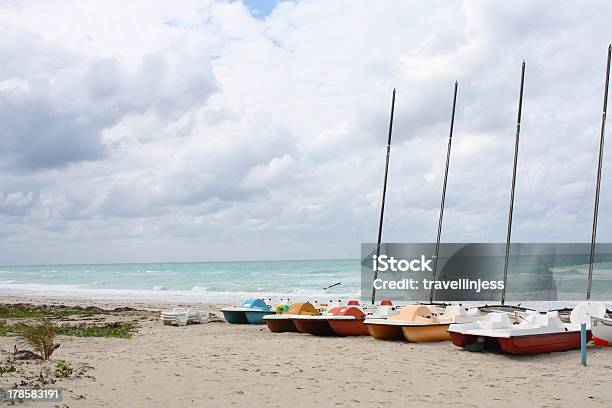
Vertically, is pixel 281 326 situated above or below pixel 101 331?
above

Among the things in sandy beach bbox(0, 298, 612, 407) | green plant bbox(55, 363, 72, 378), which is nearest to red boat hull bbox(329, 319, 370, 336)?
sandy beach bbox(0, 298, 612, 407)

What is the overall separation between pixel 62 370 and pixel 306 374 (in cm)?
425

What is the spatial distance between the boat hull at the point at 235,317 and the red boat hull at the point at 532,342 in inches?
367

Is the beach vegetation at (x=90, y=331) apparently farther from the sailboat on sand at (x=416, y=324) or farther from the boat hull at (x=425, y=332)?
the boat hull at (x=425, y=332)

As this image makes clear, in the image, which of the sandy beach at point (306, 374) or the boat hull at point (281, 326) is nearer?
the sandy beach at point (306, 374)

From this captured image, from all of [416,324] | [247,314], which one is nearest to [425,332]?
[416,324]

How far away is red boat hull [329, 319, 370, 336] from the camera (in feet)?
60.1

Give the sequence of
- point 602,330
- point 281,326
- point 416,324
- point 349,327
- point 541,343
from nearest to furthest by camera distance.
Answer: point 541,343
point 602,330
point 416,324
point 349,327
point 281,326

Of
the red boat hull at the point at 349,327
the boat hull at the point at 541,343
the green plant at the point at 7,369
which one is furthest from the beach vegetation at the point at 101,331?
the boat hull at the point at 541,343

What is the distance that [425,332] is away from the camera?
55.3ft

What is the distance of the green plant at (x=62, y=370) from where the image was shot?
9562 millimetres

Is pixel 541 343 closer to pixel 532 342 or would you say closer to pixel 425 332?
pixel 532 342

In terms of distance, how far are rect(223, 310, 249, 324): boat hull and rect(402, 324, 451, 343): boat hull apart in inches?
289

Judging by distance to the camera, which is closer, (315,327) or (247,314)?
(315,327)
